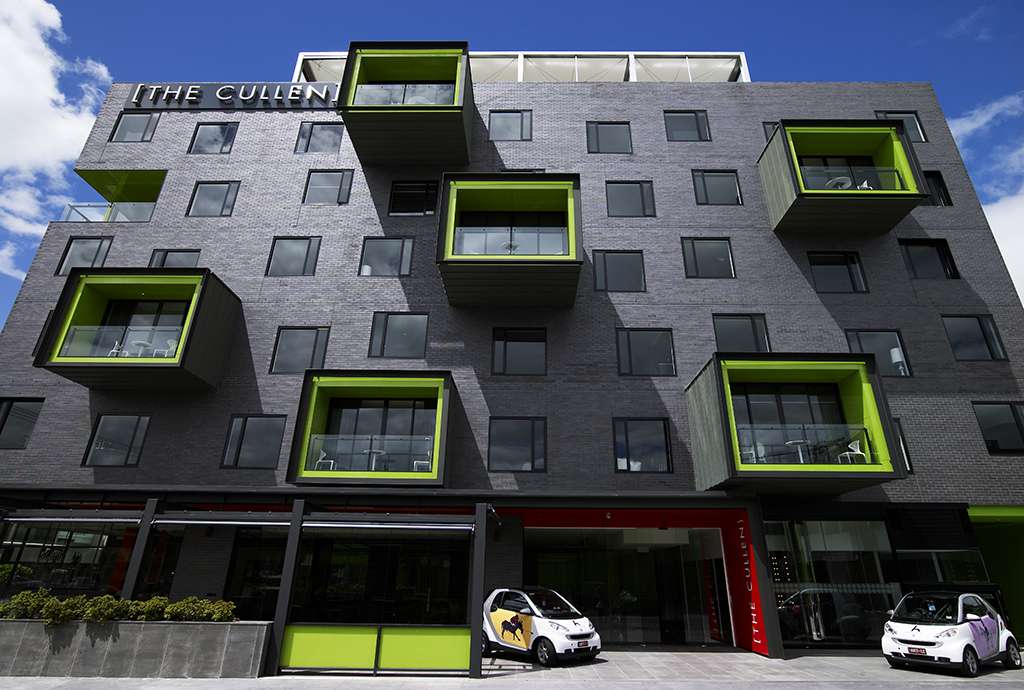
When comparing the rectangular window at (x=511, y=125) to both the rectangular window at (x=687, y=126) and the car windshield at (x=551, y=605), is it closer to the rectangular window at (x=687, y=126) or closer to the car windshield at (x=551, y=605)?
the rectangular window at (x=687, y=126)

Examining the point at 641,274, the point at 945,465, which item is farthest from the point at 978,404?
the point at 641,274

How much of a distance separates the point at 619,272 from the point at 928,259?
11.3 m

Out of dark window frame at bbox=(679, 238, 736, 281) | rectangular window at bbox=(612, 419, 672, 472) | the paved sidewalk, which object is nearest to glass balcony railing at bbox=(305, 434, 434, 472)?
the paved sidewalk

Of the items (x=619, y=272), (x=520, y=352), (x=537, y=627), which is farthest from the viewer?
(x=619, y=272)

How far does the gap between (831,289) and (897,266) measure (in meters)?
2.61

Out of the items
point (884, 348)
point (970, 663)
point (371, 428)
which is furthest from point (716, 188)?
point (970, 663)

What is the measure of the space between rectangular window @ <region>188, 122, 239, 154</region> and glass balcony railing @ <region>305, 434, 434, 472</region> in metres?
14.4

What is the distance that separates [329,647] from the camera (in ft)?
39.3

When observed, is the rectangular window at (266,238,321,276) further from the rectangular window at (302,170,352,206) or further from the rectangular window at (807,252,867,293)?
the rectangular window at (807,252,867,293)

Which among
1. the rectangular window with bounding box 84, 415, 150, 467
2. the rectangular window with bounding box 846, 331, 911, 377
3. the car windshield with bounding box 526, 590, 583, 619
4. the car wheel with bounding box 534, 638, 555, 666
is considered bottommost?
the car wheel with bounding box 534, 638, 555, 666

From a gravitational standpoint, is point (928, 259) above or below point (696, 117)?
below

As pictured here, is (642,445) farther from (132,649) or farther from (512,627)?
(132,649)

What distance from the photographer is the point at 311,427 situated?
16.6 m

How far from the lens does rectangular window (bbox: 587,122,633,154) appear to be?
74.4ft
